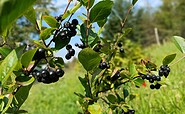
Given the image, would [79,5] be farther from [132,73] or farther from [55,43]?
[132,73]

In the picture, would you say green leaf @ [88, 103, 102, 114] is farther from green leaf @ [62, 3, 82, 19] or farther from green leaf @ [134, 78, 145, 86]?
green leaf @ [62, 3, 82, 19]

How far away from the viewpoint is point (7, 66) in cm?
Result: 73

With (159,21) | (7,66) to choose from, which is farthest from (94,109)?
(159,21)

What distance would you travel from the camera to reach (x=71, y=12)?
0.90m

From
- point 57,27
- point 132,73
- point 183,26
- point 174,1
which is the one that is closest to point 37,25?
point 57,27

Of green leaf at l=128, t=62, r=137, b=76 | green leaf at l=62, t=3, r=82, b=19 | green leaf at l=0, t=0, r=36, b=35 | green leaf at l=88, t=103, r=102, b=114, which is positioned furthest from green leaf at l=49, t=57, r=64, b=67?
green leaf at l=0, t=0, r=36, b=35

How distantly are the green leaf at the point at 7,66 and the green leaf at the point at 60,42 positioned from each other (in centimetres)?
23

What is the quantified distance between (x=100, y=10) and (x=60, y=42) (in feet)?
0.51

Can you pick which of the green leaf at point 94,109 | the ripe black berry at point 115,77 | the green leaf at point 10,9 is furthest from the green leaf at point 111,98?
the green leaf at point 10,9

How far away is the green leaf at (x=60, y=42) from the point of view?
948 millimetres

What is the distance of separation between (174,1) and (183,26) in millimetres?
5465

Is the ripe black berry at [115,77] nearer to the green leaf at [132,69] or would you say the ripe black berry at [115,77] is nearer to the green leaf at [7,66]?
the green leaf at [132,69]

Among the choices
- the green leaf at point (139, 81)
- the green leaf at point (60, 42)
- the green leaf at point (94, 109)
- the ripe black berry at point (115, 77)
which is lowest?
the ripe black berry at point (115, 77)

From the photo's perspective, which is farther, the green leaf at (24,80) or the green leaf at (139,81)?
the green leaf at (139,81)
